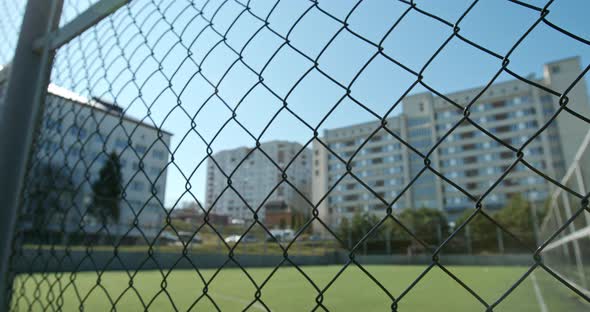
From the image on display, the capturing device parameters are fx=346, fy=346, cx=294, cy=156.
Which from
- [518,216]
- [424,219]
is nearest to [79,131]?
[518,216]

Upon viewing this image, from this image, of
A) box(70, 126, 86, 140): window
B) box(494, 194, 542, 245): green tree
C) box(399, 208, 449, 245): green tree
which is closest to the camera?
box(70, 126, 86, 140): window

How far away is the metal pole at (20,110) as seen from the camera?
1.50 m

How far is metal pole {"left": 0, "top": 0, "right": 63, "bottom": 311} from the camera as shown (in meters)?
1.50

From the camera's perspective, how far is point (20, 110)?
62.5 inches

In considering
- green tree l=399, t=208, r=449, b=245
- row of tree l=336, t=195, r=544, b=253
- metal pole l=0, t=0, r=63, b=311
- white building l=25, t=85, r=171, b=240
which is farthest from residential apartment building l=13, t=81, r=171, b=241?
green tree l=399, t=208, r=449, b=245

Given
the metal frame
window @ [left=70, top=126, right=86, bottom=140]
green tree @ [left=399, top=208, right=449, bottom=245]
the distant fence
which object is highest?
the metal frame

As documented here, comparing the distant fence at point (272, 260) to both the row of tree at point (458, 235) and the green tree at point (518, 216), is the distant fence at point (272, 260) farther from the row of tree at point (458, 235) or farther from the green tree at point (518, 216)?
the green tree at point (518, 216)

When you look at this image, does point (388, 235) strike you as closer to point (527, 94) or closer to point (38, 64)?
point (38, 64)

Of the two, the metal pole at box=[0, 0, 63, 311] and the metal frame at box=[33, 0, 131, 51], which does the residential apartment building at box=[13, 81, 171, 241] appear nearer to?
the metal pole at box=[0, 0, 63, 311]

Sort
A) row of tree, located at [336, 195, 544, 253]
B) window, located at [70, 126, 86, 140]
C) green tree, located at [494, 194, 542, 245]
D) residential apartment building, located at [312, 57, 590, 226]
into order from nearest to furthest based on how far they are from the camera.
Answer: window, located at [70, 126, 86, 140] → row of tree, located at [336, 195, 544, 253] → green tree, located at [494, 194, 542, 245] → residential apartment building, located at [312, 57, 590, 226]

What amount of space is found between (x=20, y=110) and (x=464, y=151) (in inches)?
1756

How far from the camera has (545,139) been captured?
36094 millimetres

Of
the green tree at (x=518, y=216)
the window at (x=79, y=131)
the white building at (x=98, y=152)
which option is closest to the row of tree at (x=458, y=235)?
the green tree at (x=518, y=216)

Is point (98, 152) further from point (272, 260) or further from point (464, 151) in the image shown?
point (464, 151)
